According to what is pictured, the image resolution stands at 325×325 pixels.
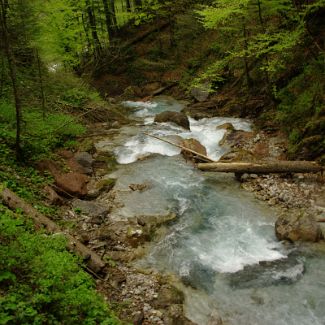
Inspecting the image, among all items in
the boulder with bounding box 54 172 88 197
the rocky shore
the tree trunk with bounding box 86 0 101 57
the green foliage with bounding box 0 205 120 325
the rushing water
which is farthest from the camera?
the tree trunk with bounding box 86 0 101 57

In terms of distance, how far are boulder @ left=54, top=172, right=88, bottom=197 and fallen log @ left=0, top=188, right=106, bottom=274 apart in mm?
2698

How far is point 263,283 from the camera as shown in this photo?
796 centimetres

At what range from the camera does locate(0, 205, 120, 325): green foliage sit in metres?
5.07

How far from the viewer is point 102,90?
27766 mm

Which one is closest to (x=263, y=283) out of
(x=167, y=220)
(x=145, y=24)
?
(x=167, y=220)

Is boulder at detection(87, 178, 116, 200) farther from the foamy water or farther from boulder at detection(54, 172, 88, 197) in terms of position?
the foamy water

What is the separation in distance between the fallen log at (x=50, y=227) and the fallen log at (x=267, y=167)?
600 cm

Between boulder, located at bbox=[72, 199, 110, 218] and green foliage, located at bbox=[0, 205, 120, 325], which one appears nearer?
green foliage, located at bbox=[0, 205, 120, 325]

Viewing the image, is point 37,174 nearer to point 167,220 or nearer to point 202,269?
point 167,220

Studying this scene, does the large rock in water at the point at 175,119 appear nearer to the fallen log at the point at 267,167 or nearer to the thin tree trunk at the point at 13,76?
the fallen log at the point at 267,167

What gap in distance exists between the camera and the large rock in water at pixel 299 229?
908cm

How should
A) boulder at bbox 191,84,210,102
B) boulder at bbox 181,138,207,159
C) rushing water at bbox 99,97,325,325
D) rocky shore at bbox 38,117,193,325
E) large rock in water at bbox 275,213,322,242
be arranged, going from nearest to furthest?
1. rocky shore at bbox 38,117,193,325
2. rushing water at bbox 99,97,325,325
3. large rock in water at bbox 275,213,322,242
4. boulder at bbox 181,138,207,159
5. boulder at bbox 191,84,210,102

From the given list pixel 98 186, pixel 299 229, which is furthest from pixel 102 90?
pixel 299 229

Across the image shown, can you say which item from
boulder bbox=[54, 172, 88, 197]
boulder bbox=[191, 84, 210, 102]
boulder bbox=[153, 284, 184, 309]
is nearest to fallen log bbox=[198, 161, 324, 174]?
boulder bbox=[54, 172, 88, 197]
